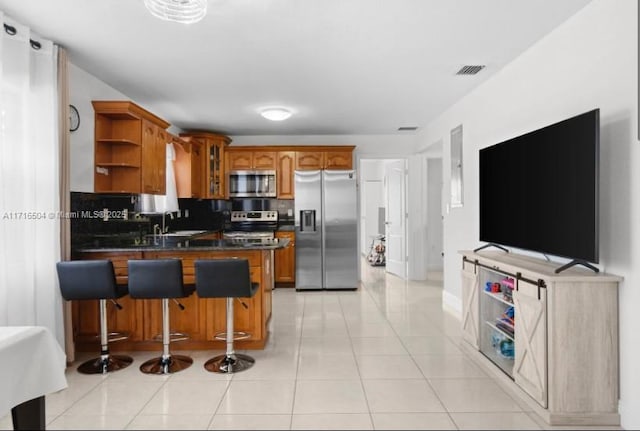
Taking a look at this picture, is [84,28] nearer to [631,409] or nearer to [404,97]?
[404,97]

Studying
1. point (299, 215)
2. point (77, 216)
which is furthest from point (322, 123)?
point (77, 216)

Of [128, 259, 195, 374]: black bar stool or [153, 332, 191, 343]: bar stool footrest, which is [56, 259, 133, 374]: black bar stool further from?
[153, 332, 191, 343]: bar stool footrest

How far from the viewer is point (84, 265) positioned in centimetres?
314

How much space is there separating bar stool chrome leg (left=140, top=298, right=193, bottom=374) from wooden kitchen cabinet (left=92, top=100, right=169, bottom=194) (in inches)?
59.0

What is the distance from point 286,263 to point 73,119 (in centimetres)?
386

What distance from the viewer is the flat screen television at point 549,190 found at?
93.2 inches

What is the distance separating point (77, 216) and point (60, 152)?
0.72 m

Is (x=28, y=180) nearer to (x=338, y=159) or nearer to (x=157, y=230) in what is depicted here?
(x=157, y=230)

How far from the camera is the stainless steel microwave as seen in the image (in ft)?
22.9

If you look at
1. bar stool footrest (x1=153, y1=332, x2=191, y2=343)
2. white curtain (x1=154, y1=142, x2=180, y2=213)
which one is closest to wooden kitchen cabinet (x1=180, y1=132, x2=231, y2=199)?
white curtain (x1=154, y1=142, x2=180, y2=213)

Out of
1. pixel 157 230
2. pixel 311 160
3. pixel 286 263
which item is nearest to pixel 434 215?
pixel 311 160

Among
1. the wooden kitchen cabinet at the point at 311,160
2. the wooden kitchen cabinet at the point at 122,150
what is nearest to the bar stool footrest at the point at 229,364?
the wooden kitchen cabinet at the point at 122,150

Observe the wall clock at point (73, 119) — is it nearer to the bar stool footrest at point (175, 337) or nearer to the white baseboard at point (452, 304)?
the bar stool footrest at point (175, 337)

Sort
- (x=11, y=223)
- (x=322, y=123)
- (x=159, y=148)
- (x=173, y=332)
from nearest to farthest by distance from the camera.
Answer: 1. (x=11, y=223)
2. (x=173, y=332)
3. (x=159, y=148)
4. (x=322, y=123)
